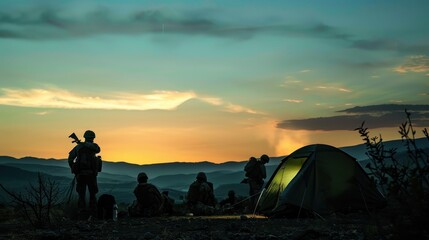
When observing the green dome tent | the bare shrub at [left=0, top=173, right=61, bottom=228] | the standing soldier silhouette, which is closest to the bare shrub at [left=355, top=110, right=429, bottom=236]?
the bare shrub at [left=0, top=173, right=61, bottom=228]

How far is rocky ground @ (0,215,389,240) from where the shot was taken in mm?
11258

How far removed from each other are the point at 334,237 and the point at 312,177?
6.37m

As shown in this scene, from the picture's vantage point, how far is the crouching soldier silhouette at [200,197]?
20.2m

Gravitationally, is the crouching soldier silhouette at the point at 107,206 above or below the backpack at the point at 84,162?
below

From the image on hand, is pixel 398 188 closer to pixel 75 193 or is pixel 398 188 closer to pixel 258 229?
pixel 258 229

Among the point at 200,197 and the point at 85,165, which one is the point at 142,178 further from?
the point at 200,197

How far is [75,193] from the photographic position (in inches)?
751

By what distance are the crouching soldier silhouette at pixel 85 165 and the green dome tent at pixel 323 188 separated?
19.5 feet

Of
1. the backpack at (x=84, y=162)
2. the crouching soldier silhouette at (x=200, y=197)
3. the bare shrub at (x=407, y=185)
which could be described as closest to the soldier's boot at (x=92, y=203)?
the backpack at (x=84, y=162)

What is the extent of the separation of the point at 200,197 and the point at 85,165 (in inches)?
190

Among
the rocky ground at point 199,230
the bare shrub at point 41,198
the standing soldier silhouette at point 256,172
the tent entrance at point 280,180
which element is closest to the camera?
the rocky ground at point 199,230

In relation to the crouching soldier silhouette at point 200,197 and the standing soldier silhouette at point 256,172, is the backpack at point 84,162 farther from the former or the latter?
the standing soldier silhouette at point 256,172

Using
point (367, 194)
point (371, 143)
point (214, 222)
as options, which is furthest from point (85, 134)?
point (371, 143)

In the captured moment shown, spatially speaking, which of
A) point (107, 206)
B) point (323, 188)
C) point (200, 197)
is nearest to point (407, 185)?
point (323, 188)
